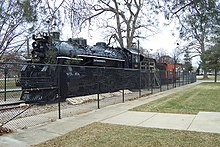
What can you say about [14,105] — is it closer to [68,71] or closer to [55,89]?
[55,89]

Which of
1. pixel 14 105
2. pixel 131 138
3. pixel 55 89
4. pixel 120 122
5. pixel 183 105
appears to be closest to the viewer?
pixel 131 138

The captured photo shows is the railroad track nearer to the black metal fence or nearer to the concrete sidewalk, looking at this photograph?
the black metal fence

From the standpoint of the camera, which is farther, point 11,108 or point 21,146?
point 11,108

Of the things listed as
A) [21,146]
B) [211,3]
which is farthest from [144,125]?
[211,3]

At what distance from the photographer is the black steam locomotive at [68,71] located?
988cm

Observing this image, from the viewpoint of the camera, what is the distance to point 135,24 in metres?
34.7

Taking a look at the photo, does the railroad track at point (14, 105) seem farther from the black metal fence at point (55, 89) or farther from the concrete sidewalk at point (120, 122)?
the concrete sidewalk at point (120, 122)

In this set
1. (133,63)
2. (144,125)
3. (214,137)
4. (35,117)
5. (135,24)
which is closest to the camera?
(214,137)

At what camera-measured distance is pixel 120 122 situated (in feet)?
30.0

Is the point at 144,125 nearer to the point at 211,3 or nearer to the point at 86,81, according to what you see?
the point at 211,3

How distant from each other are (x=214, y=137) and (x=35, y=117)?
6270mm

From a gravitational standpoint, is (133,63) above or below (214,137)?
above

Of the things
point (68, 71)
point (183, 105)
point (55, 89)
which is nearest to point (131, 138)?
point (55, 89)

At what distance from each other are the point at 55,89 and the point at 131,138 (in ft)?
16.5
